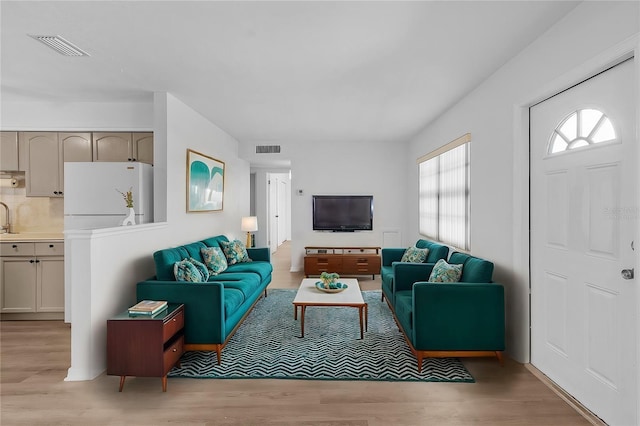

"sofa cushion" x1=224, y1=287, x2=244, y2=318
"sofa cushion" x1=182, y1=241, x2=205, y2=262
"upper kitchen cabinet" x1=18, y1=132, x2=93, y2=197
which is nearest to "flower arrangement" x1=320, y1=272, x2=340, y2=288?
"sofa cushion" x1=224, y1=287, x2=244, y2=318

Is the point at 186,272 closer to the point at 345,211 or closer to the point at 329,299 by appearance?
the point at 329,299

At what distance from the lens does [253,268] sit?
4.41m

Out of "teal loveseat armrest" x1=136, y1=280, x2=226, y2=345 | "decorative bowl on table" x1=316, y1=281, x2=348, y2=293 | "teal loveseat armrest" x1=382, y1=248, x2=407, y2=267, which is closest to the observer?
"teal loveseat armrest" x1=136, y1=280, x2=226, y2=345

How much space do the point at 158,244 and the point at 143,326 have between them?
53.6 inches

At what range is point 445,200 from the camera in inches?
184

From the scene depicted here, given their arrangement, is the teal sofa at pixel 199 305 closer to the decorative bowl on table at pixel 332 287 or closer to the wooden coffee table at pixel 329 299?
the wooden coffee table at pixel 329 299

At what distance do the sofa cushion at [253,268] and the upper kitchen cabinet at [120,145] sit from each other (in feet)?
6.17

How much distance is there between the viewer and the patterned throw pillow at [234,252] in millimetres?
4691

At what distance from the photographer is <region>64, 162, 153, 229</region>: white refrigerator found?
11.6 feet

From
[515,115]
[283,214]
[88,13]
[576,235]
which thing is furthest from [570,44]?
[283,214]

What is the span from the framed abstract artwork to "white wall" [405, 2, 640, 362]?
3418 millimetres

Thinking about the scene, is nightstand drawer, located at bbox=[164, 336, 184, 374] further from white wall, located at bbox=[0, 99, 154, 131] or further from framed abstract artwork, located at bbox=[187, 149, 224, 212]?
white wall, located at bbox=[0, 99, 154, 131]

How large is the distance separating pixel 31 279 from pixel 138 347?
253 centimetres

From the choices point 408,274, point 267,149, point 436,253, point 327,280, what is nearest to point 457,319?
point 408,274
